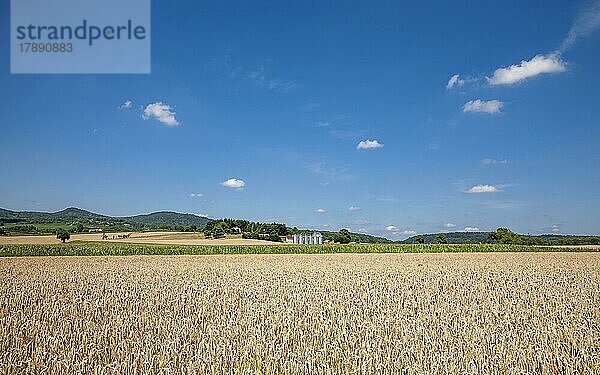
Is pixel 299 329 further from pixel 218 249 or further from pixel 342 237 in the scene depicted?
pixel 342 237

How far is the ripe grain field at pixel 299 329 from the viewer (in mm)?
7465

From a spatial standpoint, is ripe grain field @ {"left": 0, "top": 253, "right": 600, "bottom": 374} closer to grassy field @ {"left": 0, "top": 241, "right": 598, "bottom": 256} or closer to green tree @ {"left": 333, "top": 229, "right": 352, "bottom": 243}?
grassy field @ {"left": 0, "top": 241, "right": 598, "bottom": 256}

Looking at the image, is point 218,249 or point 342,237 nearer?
point 218,249

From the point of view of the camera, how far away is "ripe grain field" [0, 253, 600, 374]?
24.5ft

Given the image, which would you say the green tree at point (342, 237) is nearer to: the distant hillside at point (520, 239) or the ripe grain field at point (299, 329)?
the distant hillside at point (520, 239)

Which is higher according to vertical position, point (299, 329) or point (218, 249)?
point (299, 329)

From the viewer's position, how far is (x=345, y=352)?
828 cm

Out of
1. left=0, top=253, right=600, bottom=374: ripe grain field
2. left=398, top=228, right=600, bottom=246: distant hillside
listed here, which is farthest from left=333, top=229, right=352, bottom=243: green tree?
left=0, top=253, right=600, bottom=374: ripe grain field

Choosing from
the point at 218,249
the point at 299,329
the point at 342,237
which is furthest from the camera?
the point at 342,237

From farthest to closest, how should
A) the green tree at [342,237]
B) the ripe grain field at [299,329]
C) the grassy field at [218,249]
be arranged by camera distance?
Result: the green tree at [342,237] → the grassy field at [218,249] → the ripe grain field at [299,329]

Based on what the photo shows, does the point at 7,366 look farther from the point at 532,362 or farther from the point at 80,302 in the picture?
the point at 532,362

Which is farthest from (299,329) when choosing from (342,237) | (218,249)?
(342,237)

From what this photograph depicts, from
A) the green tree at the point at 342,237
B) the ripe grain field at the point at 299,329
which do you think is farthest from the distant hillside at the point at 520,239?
the ripe grain field at the point at 299,329

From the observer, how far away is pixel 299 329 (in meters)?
10.1
